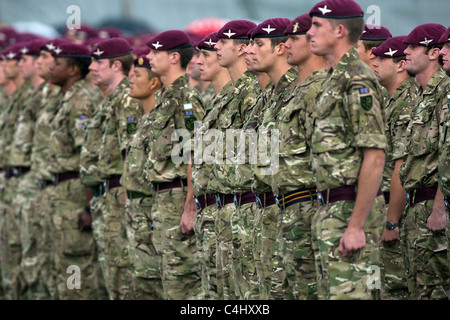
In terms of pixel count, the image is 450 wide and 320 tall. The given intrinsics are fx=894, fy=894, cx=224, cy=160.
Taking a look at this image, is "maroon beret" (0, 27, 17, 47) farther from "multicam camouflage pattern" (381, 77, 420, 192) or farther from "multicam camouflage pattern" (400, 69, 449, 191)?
"multicam camouflage pattern" (400, 69, 449, 191)

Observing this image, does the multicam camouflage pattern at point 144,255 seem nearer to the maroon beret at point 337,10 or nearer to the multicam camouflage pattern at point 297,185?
the multicam camouflage pattern at point 297,185

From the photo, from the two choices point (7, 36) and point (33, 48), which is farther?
point (7, 36)

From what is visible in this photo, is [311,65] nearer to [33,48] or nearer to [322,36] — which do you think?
[322,36]

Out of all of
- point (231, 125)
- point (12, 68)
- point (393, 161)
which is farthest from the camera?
point (12, 68)

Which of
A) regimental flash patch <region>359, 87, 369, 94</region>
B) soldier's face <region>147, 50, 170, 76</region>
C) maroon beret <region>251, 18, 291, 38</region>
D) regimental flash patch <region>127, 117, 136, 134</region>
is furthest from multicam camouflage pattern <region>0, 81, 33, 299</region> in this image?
regimental flash patch <region>359, 87, 369, 94</region>

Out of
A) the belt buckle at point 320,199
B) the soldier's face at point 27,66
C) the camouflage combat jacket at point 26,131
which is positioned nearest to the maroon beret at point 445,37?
the belt buckle at point 320,199

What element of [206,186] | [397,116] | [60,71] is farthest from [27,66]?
[397,116]

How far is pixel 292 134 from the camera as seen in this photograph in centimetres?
542

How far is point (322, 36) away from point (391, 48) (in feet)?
6.87

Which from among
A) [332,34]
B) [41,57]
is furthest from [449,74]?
[41,57]

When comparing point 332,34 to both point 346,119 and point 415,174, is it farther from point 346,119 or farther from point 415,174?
point 415,174

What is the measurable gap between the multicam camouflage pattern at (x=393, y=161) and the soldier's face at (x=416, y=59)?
29 centimetres

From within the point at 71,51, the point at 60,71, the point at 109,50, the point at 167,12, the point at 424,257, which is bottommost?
the point at 424,257

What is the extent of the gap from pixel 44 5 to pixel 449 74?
19494 mm
